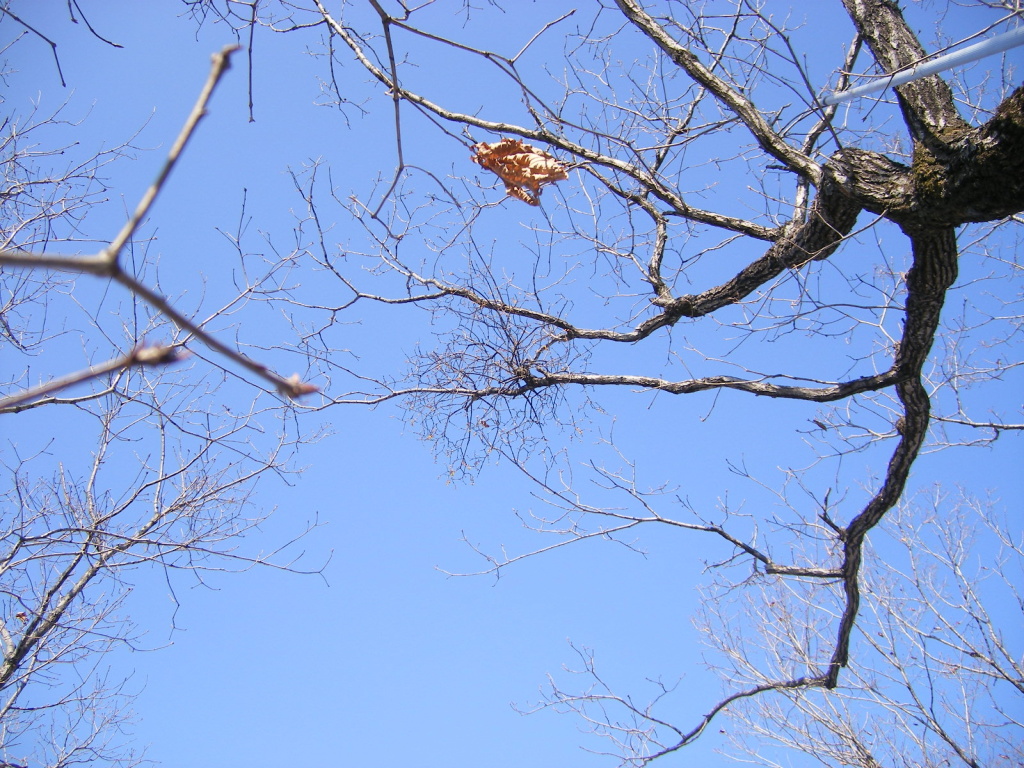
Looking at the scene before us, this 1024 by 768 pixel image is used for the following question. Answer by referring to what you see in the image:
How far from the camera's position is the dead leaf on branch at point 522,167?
3.55m

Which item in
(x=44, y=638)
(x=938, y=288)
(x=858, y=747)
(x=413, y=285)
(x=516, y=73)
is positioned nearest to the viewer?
(x=516, y=73)

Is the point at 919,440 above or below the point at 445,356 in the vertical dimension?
below

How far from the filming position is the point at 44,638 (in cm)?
582

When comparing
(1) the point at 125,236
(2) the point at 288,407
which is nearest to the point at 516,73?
(1) the point at 125,236

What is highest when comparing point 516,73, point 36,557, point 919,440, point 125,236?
point 919,440

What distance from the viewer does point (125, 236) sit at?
38 cm

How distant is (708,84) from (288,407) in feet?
9.25

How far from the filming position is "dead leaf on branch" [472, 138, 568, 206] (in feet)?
11.7

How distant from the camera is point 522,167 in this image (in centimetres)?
359

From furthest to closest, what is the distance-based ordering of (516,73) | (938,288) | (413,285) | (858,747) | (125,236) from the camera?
(858,747) < (413,285) < (938,288) < (516,73) < (125,236)

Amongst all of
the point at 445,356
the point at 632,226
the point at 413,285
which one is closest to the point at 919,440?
the point at 632,226

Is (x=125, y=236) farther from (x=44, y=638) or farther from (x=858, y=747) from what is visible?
(x=858, y=747)

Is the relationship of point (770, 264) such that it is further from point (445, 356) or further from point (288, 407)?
point (288, 407)

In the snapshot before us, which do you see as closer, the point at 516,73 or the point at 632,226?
the point at 516,73
